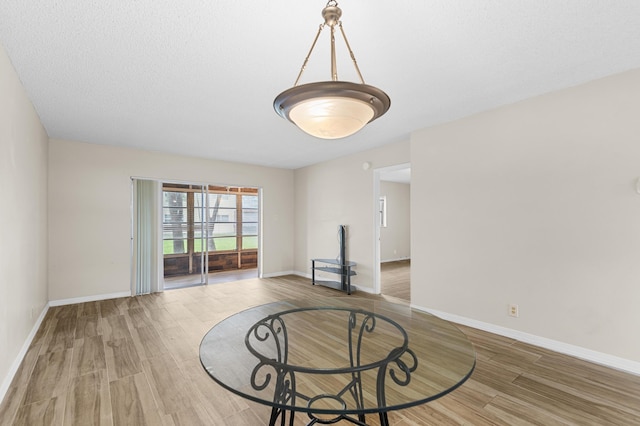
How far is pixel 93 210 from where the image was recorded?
4.51 meters

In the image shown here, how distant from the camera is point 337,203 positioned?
5.57m

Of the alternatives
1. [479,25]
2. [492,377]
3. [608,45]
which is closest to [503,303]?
[492,377]

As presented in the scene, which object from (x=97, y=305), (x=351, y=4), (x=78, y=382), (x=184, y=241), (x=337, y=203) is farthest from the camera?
(x=184, y=241)

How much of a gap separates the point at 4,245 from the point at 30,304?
4.47 feet

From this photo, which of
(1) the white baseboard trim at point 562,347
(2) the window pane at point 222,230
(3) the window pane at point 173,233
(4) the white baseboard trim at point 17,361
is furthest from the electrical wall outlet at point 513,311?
(2) the window pane at point 222,230

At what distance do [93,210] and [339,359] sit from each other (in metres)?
4.55

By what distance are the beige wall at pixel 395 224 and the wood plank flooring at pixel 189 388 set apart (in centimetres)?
529

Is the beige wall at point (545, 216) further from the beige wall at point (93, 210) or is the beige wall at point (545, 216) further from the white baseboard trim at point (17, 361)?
the beige wall at point (93, 210)

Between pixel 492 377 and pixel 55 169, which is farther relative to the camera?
pixel 55 169

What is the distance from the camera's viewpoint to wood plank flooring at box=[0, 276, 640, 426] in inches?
71.2

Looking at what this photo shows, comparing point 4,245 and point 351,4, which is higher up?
point 351,4

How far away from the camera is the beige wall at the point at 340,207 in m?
4.88

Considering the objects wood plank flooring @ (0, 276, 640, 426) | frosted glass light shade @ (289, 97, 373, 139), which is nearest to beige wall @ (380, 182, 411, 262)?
wood plank flooring @ (0, 276, 640, 426)

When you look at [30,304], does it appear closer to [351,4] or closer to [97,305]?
[97,305]
